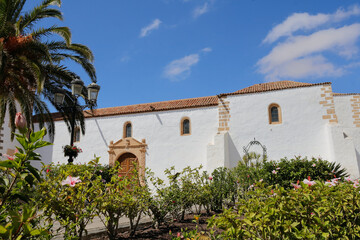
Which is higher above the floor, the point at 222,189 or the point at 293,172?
the point at 293,172

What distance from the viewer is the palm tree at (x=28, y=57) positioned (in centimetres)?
857

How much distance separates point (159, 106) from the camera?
1652 cm

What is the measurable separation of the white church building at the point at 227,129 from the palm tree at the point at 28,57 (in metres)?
6.04

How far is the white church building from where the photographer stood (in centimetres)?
1330

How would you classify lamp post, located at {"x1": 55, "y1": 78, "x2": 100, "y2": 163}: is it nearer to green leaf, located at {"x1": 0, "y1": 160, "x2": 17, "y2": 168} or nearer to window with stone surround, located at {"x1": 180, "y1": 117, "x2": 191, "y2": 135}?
window with stone surround, located at {"x1": 180, "y1": 117, "x2": 191, "y2": 135}

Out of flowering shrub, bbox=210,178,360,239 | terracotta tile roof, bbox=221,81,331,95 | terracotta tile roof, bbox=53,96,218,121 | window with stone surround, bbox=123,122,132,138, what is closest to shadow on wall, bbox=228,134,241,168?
terracotta tile roof, bbox=53,96,218,121

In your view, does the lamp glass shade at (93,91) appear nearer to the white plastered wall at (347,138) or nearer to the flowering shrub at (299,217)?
the flowering shrub at (299,217)

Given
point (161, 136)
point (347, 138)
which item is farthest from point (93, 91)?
point (347, 138)

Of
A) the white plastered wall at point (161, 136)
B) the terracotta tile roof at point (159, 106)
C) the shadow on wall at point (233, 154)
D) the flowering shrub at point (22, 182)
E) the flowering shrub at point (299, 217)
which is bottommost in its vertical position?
the flowering shrub at point (299, 217)

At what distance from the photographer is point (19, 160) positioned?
1.69m

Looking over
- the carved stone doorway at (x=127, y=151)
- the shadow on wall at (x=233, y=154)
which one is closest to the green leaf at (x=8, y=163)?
the shadow on wall at (x=233, y=154)

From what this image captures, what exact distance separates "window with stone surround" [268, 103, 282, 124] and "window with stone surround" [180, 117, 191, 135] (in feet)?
14.3

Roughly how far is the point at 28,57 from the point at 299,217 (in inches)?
373

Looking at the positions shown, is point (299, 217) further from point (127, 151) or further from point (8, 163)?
point (127, 151)
